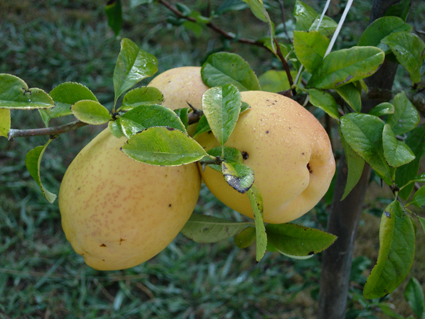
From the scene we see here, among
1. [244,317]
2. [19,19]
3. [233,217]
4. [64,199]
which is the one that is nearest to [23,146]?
[19,19]

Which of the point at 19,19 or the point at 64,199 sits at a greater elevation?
the point at 64,199

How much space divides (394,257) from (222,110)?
30cm

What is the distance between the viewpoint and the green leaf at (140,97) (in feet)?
1.68

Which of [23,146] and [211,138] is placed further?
[23,146]

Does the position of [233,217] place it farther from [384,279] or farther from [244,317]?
[384,279]

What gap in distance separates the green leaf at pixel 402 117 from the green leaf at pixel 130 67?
0.37 metres

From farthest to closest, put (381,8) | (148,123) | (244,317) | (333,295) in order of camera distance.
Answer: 1. (244,317)
2. (333,295)
3. (381,8)
4. (148,123)

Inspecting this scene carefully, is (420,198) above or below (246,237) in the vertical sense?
above

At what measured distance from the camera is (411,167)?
677mm

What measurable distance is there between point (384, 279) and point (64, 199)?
1.50ft

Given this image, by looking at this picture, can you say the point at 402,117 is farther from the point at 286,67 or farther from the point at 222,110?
the point at 222,110

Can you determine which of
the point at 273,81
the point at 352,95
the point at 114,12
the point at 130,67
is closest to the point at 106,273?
the point at 114,12

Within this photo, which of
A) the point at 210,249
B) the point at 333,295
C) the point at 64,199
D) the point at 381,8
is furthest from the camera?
the point at 210,249

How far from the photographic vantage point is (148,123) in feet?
1.49
